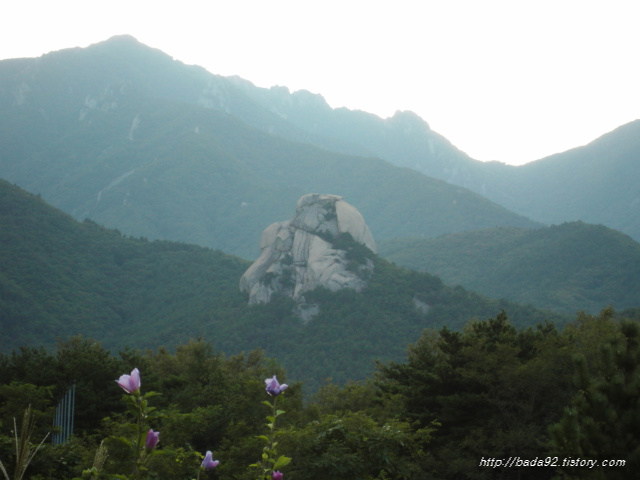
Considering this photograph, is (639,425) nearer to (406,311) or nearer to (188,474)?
(188,474)

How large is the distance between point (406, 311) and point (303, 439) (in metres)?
66.6

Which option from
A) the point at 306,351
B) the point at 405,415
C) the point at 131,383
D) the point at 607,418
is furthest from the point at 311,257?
the point at 131,383

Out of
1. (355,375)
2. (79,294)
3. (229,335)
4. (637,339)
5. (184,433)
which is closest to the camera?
(637,339)

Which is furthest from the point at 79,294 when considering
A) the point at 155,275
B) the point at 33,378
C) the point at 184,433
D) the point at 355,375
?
the point at 184,433

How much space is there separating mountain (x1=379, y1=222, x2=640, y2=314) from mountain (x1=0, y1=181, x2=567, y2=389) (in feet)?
70.6

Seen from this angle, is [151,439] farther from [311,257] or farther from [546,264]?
[546,264]

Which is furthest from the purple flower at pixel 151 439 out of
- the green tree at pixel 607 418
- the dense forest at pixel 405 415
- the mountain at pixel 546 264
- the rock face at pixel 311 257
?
the mountain at pixel 546 264

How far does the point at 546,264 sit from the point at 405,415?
3546 inches

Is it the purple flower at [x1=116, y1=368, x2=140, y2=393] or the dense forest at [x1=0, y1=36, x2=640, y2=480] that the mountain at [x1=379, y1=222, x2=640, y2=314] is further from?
the purple flower at [x1=116, y1=368, x2=140, y2=393]

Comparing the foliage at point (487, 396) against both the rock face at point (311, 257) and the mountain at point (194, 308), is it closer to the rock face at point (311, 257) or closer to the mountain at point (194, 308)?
the mountain at point (194, 308)

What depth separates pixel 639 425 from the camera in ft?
31.6

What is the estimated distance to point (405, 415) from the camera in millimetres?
21328

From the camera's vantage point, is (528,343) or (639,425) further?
(528,343)

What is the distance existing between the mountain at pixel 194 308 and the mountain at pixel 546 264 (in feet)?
70.6
